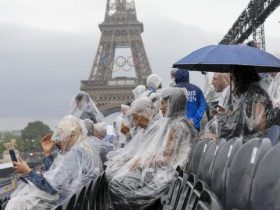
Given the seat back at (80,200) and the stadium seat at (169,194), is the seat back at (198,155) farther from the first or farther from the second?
the seat back at (80,200)

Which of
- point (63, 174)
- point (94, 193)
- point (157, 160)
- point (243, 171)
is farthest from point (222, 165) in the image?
point (63, 174)

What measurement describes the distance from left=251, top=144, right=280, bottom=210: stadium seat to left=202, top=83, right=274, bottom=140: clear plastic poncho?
2117 mm

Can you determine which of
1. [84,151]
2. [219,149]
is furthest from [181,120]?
[219,149]

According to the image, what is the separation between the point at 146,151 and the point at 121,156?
0.23 metres

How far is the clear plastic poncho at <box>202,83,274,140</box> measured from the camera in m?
4.36

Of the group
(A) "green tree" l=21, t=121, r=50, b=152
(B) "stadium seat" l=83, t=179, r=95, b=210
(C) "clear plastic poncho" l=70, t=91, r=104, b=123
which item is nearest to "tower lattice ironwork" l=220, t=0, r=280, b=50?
(C) "clear plastic poncho" l=70, t=91, r=104, b=123

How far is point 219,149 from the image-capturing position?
320 centimetres

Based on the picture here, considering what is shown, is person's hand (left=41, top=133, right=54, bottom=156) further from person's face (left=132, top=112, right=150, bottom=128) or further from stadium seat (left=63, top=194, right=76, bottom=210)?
stadium seat (left=63, top=194, right=76, bottom=210)

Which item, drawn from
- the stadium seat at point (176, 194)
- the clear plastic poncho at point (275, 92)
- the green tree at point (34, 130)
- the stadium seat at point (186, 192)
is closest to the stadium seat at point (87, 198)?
the stadium seat at point (176, 194)

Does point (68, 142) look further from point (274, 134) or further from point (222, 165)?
point (222, 165)

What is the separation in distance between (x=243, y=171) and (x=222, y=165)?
1.47ft

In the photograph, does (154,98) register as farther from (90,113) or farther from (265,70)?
(90,113)

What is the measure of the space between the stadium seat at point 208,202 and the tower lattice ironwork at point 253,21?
2064 centimetres

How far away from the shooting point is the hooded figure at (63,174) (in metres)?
4.16
